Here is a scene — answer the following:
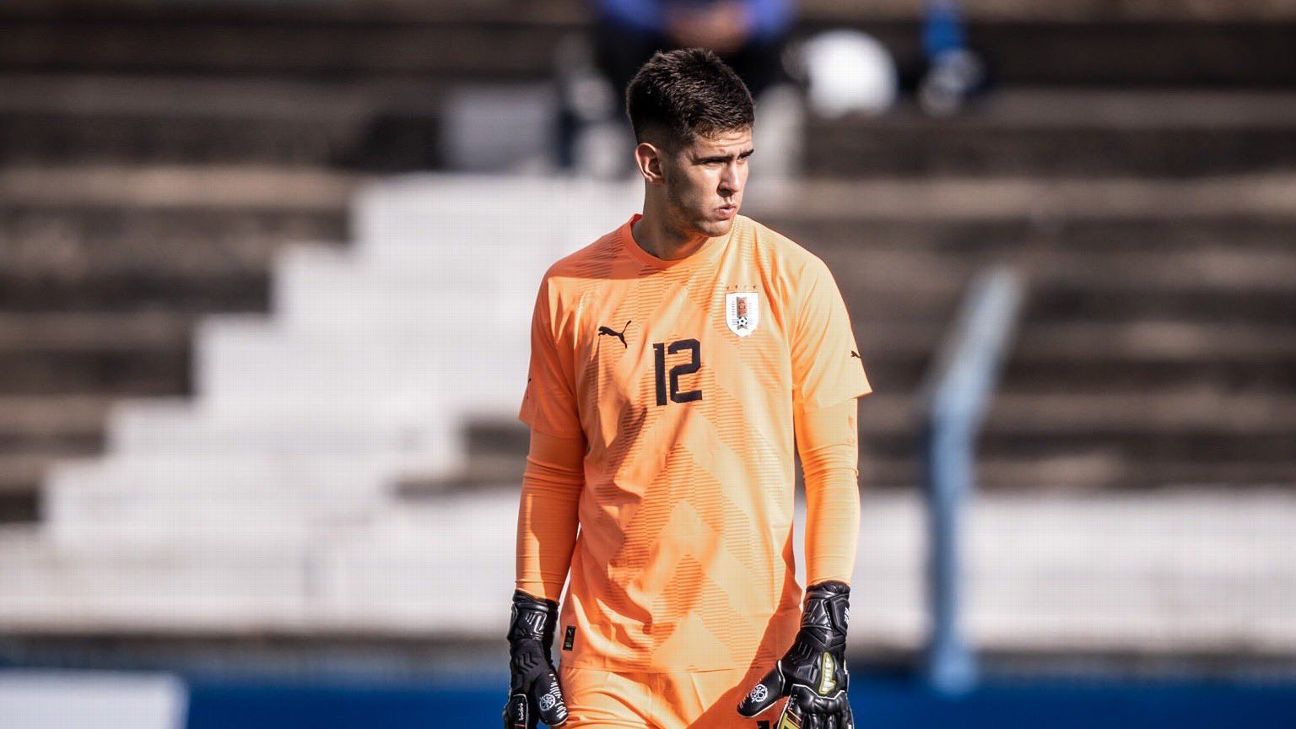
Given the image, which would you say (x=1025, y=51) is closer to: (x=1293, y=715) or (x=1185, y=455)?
(x=1185, y=455)

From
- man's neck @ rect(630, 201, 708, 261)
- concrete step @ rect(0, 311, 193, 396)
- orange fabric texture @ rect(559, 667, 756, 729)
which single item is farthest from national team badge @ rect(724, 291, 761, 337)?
concrete step @ rect(0, 311, 193, 396)

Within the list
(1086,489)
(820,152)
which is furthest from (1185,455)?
(820,152)

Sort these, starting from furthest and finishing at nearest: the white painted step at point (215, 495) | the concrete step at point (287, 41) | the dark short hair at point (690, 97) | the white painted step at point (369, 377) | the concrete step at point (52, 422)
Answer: the concrete step at point (287, 41), the concrete step at point (52, 422), the white painted step at point (369, 377), the white painted step at point (215, 495), the dark short hair at point (690, 97)

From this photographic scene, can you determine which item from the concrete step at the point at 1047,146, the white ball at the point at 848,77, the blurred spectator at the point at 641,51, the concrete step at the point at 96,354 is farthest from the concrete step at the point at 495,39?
the concrete step at the point at 96,354

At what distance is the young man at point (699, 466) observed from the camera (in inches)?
125

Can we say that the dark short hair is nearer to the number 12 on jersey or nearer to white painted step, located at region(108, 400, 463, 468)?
the number 12 on jersey

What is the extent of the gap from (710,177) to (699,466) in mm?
545

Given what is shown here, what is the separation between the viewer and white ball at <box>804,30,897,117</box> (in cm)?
1014

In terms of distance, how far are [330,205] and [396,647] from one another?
3.57 metres

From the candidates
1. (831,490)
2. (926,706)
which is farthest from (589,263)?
(926,706)

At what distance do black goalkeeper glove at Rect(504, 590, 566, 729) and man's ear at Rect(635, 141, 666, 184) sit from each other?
87cm

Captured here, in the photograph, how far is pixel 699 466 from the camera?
318 centimetres

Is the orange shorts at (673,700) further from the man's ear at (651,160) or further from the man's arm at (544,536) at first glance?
the man's ear at (651,160)

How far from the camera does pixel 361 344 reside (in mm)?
8633
